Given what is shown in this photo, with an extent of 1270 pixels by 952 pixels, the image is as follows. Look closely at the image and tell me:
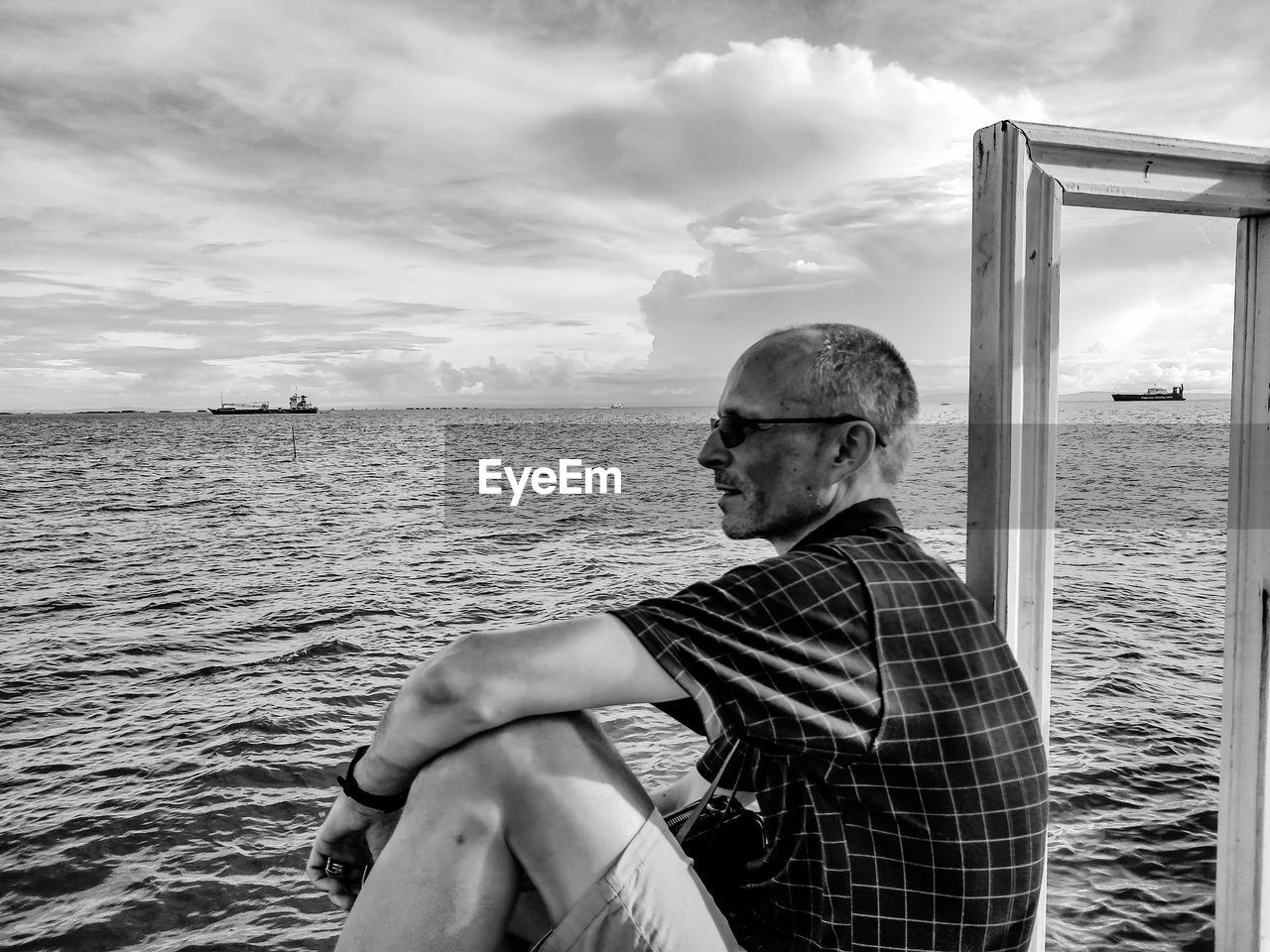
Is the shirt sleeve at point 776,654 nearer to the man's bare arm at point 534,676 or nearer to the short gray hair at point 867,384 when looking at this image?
the man's bare arm at point 534,676

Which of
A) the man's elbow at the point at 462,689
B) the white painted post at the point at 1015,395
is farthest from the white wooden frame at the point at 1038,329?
the man's elbow at the point at 462,689

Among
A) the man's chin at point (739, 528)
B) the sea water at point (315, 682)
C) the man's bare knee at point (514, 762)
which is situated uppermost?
the man's chin at point (739, 528)

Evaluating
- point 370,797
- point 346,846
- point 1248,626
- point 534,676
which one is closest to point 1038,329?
point 1248,626

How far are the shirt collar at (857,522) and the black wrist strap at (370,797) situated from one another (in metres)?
0.87

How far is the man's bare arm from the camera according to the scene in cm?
142

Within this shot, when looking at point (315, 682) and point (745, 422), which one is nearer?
point (745, 422)

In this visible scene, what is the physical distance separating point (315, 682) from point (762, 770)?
1032 cm

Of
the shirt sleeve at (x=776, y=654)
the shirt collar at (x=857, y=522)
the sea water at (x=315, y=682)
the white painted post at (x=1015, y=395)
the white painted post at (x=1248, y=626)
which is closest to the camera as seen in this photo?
the shirt sleeve at (x=776, y=654)

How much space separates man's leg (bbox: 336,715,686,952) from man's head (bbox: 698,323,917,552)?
0.60 m

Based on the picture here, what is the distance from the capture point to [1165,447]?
214 ft

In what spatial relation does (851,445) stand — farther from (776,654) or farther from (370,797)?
(370,797)

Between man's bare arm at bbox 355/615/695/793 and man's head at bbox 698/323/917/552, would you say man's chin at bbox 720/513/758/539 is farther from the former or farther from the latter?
man's bare arm at bbox 355/615/695/793

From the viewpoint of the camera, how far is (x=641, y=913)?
146 cm

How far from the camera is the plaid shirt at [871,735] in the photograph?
55.7 inches
